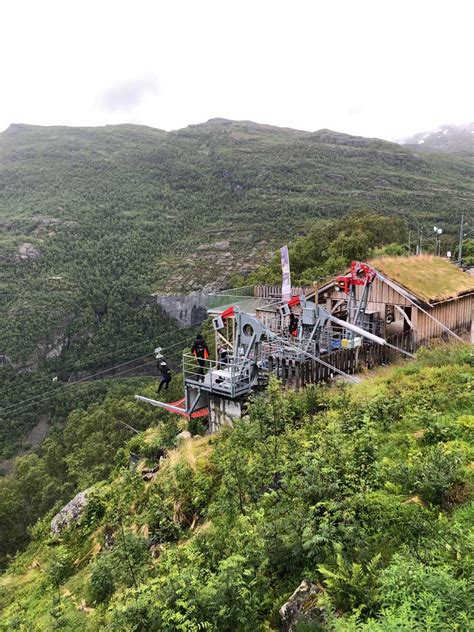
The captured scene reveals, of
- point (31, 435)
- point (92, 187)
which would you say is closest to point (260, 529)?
point (31, 435)

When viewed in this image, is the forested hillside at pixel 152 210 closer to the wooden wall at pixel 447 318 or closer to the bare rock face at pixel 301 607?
the wooden wall at pixel 447 318

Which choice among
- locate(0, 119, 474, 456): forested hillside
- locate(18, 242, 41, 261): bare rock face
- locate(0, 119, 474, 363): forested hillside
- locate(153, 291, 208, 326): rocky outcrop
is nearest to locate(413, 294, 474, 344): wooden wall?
locate(0, 119, 474, 456): forested hillside

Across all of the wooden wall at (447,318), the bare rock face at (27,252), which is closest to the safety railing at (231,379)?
the wooden wall at (447,318)

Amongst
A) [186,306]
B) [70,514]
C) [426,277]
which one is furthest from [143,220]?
[70,514]

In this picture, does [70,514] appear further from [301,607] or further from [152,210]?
[152,210]

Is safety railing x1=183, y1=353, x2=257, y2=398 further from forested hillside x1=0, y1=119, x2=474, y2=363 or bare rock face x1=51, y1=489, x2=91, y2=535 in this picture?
forested hillside x1=0, y1=119, x2=474, y2=363

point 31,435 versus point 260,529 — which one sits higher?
point 260,529

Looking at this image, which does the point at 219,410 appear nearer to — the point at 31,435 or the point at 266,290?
the point at 266,290
